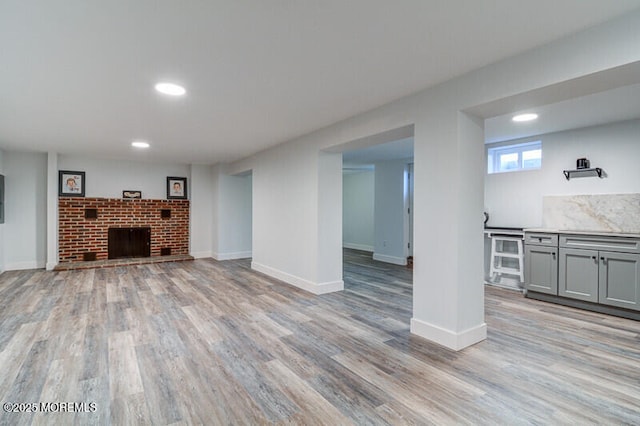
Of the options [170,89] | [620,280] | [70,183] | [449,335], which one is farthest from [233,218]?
[620,280]

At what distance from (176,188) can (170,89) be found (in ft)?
16.7

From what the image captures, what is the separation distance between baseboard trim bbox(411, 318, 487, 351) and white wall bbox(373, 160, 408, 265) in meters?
3.80

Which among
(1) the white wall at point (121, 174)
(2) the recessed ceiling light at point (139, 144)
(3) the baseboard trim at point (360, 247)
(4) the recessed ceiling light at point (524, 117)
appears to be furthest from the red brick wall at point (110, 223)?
(4) the recessed ceiling light at point (524, 117)

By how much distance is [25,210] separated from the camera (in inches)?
236

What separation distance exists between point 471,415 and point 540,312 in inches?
94.6

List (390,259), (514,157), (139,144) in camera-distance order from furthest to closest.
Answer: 1. (390,259)
2. (139,144)
3. (514,157)

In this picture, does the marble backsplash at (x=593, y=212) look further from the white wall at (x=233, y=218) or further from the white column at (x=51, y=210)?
the white column at (x=51, y=210)

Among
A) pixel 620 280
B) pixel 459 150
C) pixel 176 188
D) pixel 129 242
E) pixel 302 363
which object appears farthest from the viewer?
pixel 176 188

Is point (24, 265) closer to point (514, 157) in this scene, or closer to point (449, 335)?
point (449, 335)

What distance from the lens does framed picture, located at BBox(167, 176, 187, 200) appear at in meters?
7.34

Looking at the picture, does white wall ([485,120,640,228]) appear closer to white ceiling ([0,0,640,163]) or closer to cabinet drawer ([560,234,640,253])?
cabinet drawer ([560,234,640,253])

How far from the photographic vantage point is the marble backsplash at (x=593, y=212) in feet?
12.2

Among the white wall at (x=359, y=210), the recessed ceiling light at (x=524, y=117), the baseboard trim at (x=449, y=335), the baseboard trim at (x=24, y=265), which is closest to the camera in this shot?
the baseboard trim at (x=449, y=335)

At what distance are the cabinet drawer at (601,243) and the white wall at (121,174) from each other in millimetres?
7121
